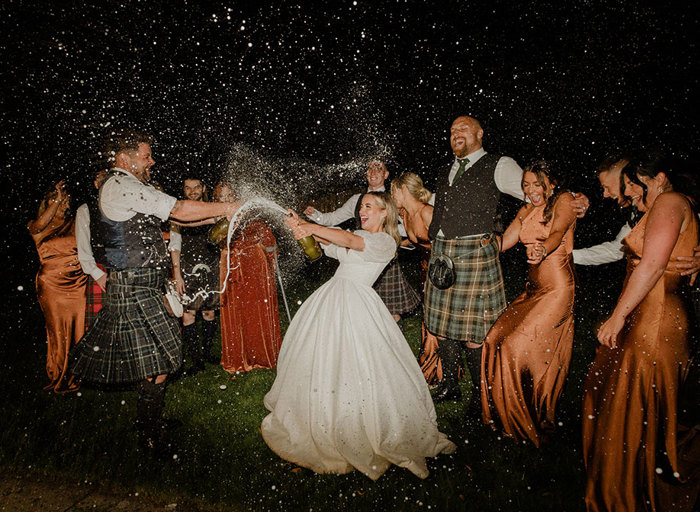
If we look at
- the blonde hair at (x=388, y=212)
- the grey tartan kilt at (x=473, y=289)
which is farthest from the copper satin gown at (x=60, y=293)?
the grey tartan kilt at (x=473, y=289)

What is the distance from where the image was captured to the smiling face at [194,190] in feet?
16.0

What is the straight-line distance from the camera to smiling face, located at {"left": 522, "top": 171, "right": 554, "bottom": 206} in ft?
10.7

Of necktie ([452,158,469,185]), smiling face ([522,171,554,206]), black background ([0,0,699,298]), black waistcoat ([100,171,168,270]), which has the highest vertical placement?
black background ([0,0,699,298])

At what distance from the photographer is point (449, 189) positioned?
359cm

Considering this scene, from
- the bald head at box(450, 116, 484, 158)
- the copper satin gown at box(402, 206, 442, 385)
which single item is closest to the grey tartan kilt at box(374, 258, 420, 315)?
the copper satin gown at box(402, 206, 442, 385)

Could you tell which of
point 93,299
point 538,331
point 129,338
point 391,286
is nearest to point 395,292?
point 391,286

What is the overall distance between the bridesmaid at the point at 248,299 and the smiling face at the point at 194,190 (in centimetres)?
23

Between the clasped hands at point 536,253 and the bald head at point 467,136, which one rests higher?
the bald head at point 467,136

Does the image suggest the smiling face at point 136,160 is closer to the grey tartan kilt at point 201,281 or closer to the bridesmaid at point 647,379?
the grey tartan kilt at point 201,281

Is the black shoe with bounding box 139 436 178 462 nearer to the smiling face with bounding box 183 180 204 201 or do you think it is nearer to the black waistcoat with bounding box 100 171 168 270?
the black waistcoat with bounding box 100 171 168 270

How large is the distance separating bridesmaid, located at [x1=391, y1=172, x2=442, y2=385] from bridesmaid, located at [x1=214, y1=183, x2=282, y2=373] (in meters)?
1.73

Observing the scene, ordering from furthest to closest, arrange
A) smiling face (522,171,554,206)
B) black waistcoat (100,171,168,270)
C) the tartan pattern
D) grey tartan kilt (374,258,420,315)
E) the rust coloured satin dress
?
the rust coloured satin dress → grey tartan kilt (374,258,420,315) → the tartan pattern → smiling face (522,171,554,206) → black waistcoat (100,171,168,270)

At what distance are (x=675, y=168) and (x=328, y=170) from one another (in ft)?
47.4

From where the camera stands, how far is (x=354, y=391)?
290 cm
